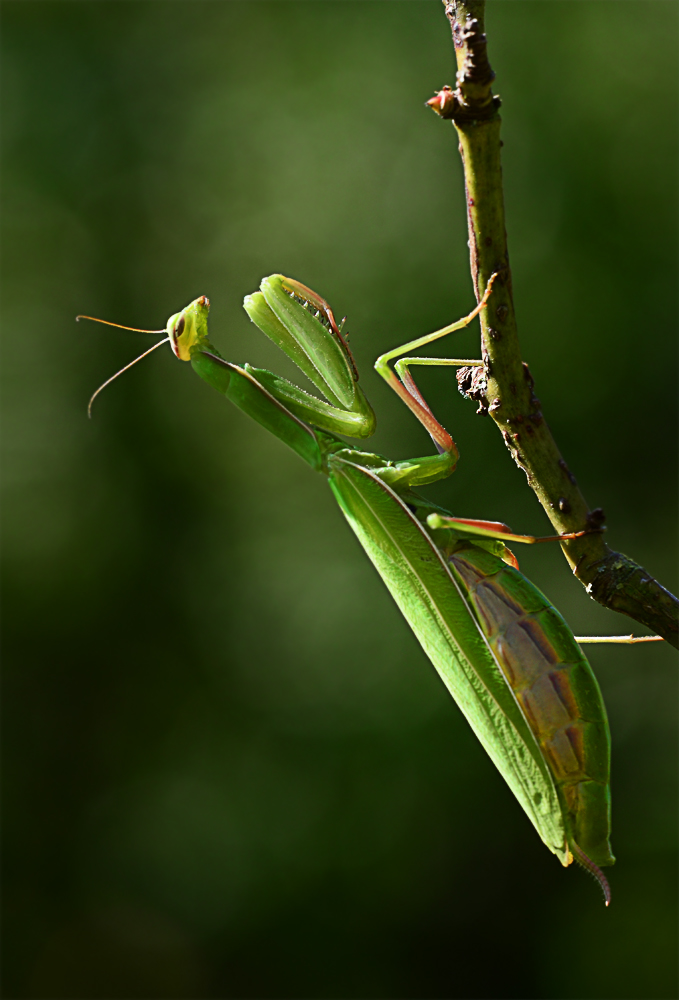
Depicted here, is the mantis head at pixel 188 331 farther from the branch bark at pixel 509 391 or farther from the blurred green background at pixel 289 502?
the blurred green background at pixel 289 502

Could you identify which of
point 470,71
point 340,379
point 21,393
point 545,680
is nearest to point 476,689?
point 545,680

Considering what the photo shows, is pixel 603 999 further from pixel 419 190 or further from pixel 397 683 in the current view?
pixel 419 190

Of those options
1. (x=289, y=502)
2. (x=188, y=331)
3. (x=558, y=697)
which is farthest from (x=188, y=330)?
(x=289, y=502)

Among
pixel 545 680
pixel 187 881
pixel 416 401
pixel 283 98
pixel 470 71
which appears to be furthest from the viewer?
pixel 283 98

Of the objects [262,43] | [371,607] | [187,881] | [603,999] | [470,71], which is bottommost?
[603,999]

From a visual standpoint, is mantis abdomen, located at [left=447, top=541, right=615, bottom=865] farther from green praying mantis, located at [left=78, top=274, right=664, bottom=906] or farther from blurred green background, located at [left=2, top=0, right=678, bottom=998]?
blurred green background, located at [left=2, top=0, right=678, bottom=998]

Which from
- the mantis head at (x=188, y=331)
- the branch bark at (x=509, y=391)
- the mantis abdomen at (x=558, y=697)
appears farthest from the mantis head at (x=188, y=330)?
the mantis abdomen at (x=558, y=697)
